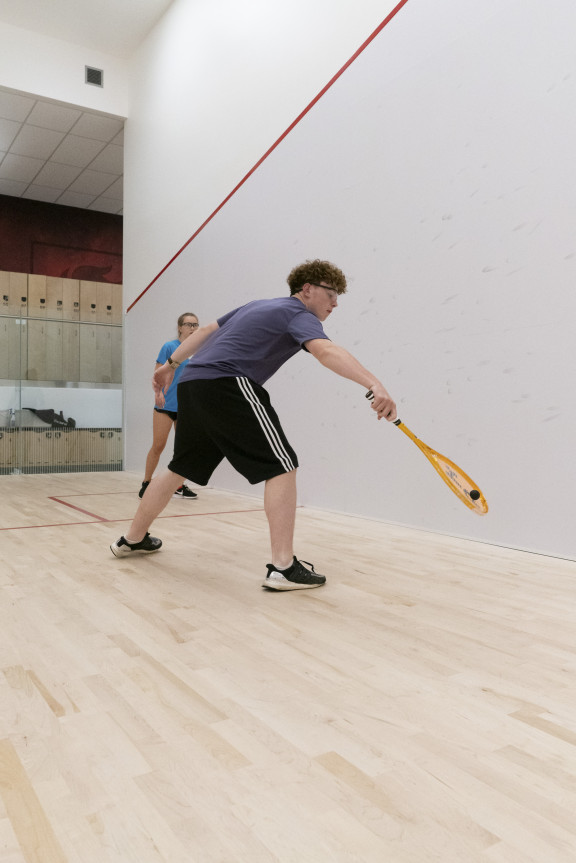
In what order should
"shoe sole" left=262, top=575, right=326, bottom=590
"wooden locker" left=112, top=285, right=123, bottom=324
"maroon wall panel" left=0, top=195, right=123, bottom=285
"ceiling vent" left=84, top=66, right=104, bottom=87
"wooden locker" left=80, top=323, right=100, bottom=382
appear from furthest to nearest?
1. "maroon wall panel" left=0, top=195, right=123, bottom=285
2. "wooden locker" left=112, top=285, right=123, bottom=324
3. "wooden locker" left=80, top=323, right=100, bottom=382
4. "ceiling vent" left=84, top=66, right=104, bottom=87
5. "shoe sole" left=262, top=575, right=326, bottom=590

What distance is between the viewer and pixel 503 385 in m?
2.21

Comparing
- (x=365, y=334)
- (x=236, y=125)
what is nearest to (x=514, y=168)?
Answer: (x=365, y=334)

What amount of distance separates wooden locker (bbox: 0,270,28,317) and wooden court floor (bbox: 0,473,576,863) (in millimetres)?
5082

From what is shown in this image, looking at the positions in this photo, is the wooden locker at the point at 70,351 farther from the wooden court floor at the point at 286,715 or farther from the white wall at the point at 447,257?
the wooden court floor at the point at 286,715

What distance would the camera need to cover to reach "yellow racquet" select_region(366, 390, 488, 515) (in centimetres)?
151

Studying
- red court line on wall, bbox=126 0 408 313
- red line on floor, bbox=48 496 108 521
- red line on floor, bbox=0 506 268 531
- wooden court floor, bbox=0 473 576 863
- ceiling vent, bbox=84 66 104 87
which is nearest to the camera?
wooden court floor, bbox=0 473 576 863

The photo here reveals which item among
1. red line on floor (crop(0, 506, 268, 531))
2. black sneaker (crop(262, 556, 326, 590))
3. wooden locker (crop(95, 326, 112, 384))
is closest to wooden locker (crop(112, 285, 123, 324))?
wooden locker (crop(95, 326, 112, 384))

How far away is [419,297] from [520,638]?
5.09ft

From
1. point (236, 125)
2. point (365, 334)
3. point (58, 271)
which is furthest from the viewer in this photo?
point (58, 271)

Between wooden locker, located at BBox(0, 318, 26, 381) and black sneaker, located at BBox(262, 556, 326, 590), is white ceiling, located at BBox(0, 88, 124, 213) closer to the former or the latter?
wooden locker, located at BBox(0, 318, 26, 381)

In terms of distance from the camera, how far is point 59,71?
5246 millimetres

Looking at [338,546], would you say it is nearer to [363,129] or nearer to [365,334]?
[365,334]

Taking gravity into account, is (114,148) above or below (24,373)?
above

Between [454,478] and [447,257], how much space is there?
3.38 feet
